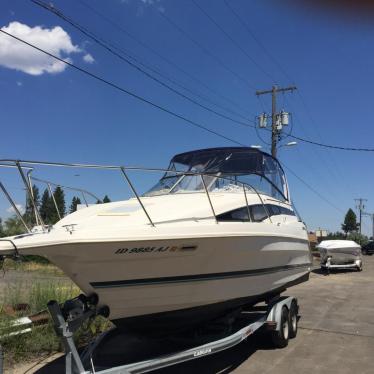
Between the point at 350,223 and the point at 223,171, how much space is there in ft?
311

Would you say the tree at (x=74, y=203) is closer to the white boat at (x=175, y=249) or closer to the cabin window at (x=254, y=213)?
the white boat at (x=175, y=249)

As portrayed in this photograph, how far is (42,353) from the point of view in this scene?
6855 mm

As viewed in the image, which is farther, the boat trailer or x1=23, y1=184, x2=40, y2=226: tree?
x1=23, y1=184, x2=40, y2=226: tree

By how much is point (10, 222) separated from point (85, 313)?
1.68 meters

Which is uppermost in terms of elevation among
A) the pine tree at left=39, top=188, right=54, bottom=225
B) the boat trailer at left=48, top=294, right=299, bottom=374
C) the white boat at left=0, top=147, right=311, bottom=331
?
the pine tree at left=39, top=188, right=54, bottom=225

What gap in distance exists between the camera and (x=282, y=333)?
7.43m

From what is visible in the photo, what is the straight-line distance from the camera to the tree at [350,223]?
96.5m

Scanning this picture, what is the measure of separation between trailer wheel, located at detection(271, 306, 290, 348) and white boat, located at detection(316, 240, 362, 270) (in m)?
15.4

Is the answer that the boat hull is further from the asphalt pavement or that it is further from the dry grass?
the dry grass

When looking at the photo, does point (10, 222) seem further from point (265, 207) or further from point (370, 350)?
point (370, 350)

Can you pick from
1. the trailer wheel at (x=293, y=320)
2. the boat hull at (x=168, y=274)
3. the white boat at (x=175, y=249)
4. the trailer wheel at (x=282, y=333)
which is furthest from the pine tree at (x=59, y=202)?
the trailer wheel at (x=293, y=320)

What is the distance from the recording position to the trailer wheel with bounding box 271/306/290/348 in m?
7.31

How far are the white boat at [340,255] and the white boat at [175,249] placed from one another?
15281 mm

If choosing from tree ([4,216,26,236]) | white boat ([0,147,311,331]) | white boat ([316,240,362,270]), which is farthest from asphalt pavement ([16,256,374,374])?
white boat ([316,240,362,270])
